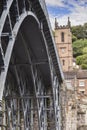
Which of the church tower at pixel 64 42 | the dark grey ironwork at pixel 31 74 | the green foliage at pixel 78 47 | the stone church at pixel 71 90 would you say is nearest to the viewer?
the dark grey ironwork at pixel 31 74

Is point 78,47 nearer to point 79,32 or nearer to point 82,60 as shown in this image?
point 82,60

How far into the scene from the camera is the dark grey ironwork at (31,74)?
69.5 feet

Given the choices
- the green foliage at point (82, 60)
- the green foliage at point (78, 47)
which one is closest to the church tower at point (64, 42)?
the green foliage at point (82, 60)

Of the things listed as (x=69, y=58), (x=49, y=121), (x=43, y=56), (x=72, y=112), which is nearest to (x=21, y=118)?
(x=49, y=121)

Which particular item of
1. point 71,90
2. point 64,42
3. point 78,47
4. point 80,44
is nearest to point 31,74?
point 71,90

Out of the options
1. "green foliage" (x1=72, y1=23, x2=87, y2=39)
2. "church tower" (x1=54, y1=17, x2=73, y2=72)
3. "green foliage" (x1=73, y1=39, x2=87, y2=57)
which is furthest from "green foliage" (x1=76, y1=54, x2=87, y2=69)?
"green foliage" (x1=72, y1=23, x2=87, y2=39)

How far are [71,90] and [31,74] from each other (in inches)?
439

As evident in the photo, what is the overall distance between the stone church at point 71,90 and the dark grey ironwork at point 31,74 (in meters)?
2.47

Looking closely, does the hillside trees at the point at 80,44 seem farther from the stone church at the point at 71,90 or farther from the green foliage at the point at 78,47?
the stone church at the point at 71,90

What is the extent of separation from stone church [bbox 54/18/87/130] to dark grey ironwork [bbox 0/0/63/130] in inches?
97.1

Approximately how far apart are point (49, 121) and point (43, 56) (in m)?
7.19

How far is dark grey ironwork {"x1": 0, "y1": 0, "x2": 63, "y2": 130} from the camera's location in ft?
→ 69.5

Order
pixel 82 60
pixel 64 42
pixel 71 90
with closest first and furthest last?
1. pixel 71 90
2. pixel 64 42
3. pixel 82 60

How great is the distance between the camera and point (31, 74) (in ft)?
86.1
